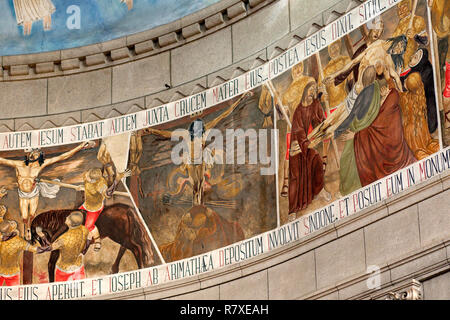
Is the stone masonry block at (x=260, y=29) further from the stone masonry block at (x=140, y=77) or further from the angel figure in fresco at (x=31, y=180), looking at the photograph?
the angel figure in fresco at (x=31, y=180)

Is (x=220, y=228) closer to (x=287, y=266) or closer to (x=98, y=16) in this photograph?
(x=287, y=266)

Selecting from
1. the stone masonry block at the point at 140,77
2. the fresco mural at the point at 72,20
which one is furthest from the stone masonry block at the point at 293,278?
the fresco mural at the point at 72,20

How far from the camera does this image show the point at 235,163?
17.4 metres

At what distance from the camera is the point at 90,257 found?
18.4 m

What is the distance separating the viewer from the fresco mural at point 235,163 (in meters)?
15.1

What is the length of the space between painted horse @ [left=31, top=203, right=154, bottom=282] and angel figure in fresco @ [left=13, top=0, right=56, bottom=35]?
4.06m

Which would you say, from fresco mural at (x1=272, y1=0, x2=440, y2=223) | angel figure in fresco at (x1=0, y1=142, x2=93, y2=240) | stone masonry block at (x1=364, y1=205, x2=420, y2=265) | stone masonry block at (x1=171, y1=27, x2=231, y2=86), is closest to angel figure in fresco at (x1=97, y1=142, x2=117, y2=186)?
angel figure in fresco at (x1=0, y1=142, x2=93, y2=240)

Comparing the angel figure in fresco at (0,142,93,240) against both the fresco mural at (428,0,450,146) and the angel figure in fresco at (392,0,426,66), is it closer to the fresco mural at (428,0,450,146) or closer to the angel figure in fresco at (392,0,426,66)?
the angel figure in fresco at (392,0,426,66)

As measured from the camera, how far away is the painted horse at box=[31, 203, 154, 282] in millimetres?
18031

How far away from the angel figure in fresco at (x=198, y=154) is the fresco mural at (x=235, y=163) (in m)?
0.02

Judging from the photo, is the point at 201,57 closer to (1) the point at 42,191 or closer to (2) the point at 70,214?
(2) the point at 70,214

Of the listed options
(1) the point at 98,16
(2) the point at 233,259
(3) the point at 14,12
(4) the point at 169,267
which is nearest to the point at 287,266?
(2) the point at 233,259

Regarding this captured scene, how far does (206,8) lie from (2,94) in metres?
4.20

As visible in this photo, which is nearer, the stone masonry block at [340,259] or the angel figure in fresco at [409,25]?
the stone masonry block at [340,259]
